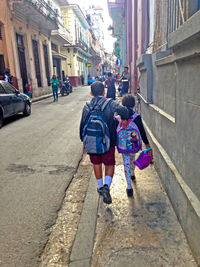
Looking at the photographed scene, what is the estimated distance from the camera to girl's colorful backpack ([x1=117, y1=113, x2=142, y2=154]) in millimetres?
3455

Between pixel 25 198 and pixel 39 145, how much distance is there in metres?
2.80

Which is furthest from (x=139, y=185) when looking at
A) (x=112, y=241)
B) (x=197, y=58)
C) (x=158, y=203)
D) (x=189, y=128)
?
(x=197, y=58)

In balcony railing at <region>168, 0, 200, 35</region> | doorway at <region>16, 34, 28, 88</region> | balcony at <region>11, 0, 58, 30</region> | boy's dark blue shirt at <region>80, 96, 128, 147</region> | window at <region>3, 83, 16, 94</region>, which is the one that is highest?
balcony at <region>11, 0, 58, 30</region>

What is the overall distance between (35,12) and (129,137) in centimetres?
1840

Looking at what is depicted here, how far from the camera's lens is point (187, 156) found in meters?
2.53

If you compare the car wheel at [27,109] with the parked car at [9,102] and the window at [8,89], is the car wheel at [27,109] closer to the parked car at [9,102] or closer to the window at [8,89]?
the parked car at [9,102]

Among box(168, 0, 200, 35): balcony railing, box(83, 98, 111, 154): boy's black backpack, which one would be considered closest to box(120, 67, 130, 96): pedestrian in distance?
box(168, 0, 200, 35): balcony railing

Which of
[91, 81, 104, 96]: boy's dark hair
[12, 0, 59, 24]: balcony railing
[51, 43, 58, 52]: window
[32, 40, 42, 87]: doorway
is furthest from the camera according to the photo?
[51, 43, 58, 52]: window

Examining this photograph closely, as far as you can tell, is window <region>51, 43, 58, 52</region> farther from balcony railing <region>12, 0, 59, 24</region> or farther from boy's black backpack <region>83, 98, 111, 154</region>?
boy's black backpack <region>83, 98, 111, 154</region>

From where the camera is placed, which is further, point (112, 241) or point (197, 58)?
point (112, 241)

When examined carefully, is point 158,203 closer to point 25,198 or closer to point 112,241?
point 112,241

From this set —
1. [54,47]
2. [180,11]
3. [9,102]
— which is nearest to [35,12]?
[54,47]

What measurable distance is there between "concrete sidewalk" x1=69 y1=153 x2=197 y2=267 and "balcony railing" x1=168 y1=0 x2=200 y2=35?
237cm

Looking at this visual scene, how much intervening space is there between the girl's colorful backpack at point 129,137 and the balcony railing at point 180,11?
4.60 ft
